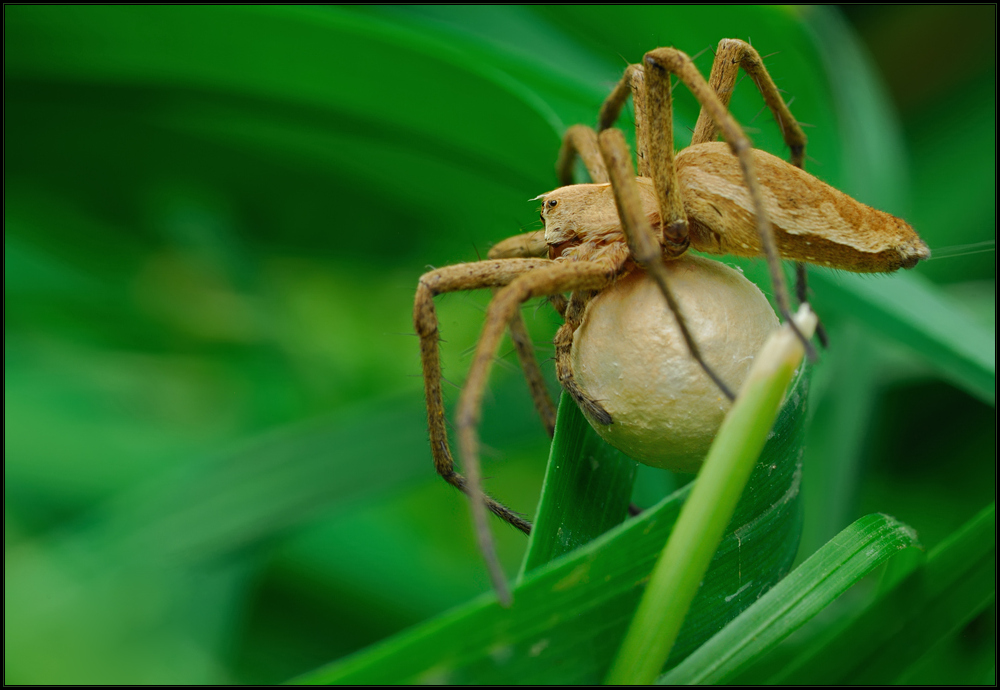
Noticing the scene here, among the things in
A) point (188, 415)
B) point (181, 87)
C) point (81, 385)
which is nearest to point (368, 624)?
point (188, 415)

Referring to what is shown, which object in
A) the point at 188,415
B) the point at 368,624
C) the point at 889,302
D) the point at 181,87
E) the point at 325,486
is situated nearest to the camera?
the point at 889,302

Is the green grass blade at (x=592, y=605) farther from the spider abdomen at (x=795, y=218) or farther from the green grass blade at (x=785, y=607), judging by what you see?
the spider abdomen at (x=795, y=218)

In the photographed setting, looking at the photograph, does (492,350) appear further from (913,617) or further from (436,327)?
(913,617)

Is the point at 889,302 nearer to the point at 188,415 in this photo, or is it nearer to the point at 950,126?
the point at 950,126

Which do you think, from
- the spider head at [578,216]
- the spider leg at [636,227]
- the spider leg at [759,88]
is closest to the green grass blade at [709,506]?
the spider leg at [636,227]

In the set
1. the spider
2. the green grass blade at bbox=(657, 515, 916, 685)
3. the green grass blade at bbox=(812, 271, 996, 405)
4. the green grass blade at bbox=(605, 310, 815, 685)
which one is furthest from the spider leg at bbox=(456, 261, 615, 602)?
the green grass blade at bbox=(812, 271, 996, 405)
